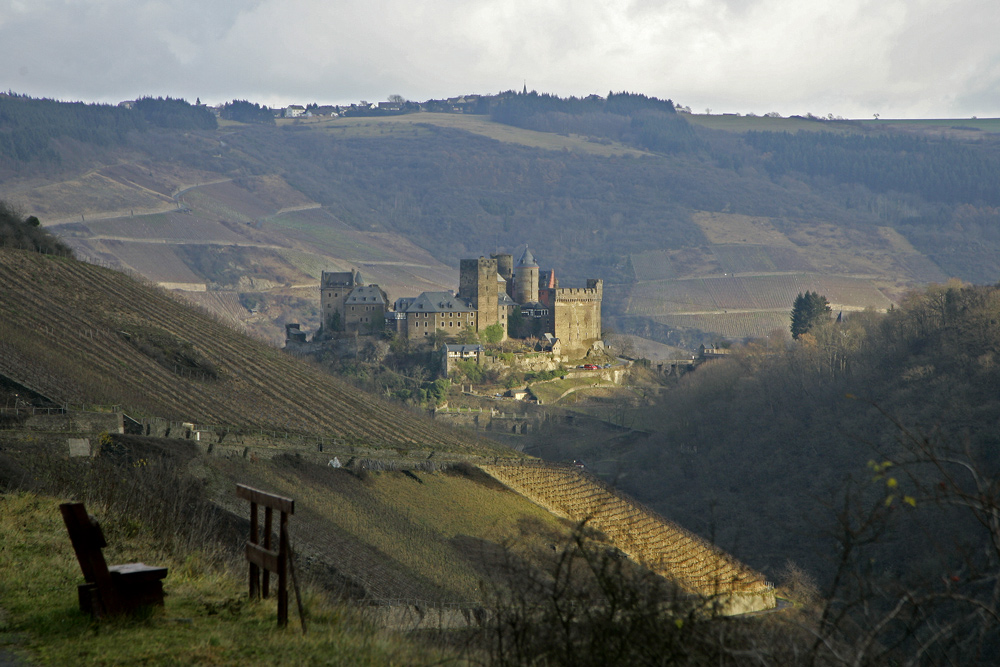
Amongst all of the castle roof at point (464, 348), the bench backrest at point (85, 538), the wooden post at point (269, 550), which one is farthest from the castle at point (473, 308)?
the bench backrest at point (85, 538)

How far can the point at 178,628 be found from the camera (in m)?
10.0

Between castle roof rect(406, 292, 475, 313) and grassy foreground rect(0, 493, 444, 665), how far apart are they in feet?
230

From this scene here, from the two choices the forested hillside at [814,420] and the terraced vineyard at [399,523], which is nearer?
the terraced vineyard at [399,523]

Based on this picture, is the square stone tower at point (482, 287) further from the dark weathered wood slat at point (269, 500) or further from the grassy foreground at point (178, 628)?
the dark weathered wood slat at point (269, 500)

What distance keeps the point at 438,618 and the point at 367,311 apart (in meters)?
59.5

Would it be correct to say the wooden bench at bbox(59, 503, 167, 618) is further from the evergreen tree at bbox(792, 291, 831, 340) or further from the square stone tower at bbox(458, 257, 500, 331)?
the evergreen tree at bbox(792, 291, 831, 340)

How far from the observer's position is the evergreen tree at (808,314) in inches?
4018

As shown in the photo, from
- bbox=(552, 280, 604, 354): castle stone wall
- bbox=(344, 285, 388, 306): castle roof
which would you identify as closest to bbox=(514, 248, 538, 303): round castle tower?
bbox=(552, 280, 604, 354): castle stone wall

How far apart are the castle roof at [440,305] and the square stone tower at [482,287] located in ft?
2.57

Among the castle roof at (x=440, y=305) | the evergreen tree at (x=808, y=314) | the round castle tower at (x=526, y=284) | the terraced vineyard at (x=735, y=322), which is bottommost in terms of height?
the terraced vineyard at (x=735, y=322)

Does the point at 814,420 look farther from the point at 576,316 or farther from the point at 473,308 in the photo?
the point at 473,308

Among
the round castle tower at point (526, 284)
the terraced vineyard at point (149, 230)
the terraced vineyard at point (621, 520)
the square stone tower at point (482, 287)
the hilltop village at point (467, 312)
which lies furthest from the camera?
the terraced vineyard at point (149, 230)

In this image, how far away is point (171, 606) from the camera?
10.8 meters

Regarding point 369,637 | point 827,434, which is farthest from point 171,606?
point 827,434
